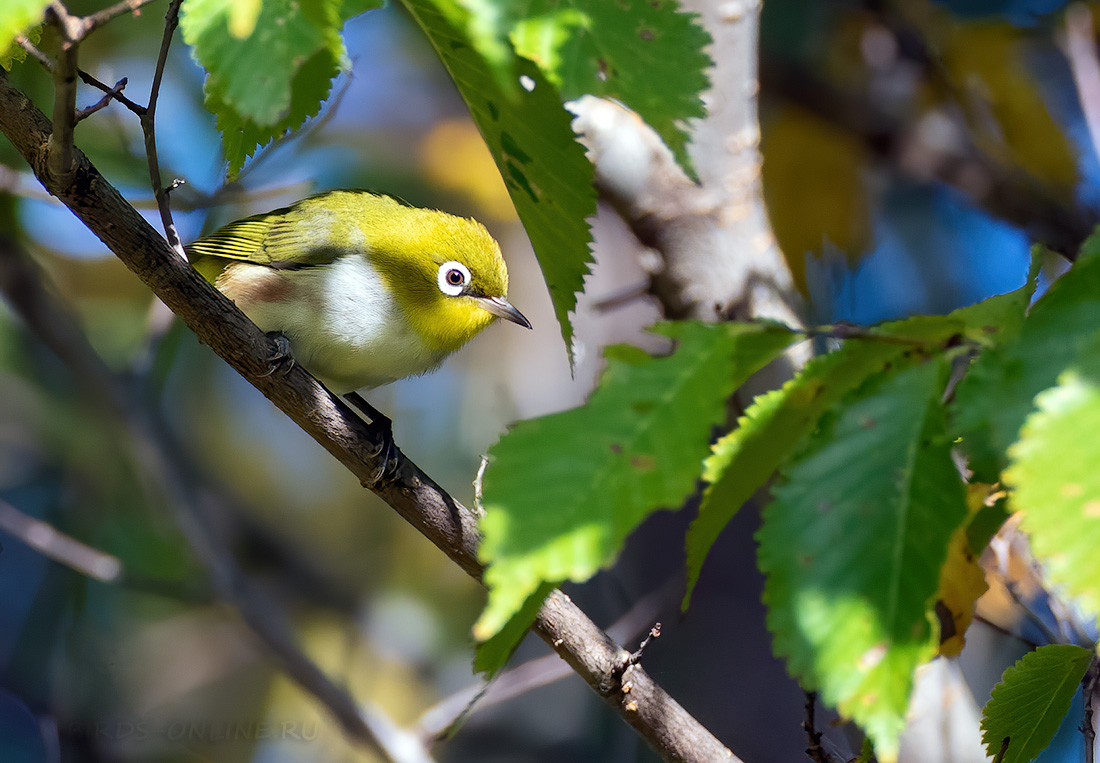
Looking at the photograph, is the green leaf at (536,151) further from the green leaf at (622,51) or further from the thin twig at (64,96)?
the thin twig at (64,96)

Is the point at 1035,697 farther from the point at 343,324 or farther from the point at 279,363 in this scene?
the point at 343,324

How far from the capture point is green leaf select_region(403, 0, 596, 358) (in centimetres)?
140

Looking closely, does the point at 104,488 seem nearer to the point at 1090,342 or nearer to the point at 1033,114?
the point at 1090,342

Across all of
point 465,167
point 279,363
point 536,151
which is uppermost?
point 536,151

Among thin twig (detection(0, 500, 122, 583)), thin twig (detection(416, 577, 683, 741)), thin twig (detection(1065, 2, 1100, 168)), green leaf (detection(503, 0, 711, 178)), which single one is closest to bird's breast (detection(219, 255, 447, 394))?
thin twig (detection(416, 577, 683, 741))

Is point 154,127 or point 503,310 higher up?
point 154,127

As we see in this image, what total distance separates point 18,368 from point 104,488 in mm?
987

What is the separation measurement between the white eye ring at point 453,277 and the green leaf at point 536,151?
4.76 ft

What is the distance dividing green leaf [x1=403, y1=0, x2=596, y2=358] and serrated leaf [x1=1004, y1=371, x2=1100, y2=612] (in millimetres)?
840

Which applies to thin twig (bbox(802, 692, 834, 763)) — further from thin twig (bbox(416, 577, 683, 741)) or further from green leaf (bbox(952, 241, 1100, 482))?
thin twig (bbox(416, 577, 683, 741))

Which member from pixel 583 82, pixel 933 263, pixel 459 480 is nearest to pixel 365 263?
pixel 583 82

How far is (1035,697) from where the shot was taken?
5.26 ft

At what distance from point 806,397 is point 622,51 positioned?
0.52 metres

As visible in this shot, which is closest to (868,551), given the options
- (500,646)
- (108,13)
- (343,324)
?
(500,646)
